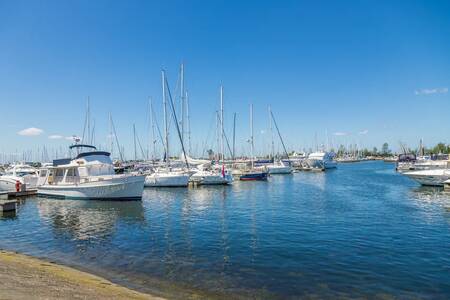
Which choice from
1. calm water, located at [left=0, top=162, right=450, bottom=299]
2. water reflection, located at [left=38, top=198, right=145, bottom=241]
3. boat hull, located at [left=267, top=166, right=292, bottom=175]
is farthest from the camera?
boat hull, located at [left=267, top=166, right=292, bottom=175]

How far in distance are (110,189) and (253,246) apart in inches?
887

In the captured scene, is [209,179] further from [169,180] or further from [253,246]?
[253,246]

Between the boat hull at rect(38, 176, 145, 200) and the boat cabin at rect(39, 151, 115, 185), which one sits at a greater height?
the boat cabin at rect(39, 151, 115, 185)

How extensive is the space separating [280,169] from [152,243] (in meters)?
69.8

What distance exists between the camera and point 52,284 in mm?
10273

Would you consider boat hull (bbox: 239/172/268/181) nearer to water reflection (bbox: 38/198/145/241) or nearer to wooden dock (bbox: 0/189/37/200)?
water reflection (bbox: 38/198/145/241)

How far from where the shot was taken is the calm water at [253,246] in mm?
12359

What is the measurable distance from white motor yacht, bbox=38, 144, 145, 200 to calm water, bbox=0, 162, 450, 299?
3759mm

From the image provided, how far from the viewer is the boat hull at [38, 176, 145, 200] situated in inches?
1407

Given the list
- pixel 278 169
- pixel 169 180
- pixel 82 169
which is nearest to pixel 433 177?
pixel 169 180

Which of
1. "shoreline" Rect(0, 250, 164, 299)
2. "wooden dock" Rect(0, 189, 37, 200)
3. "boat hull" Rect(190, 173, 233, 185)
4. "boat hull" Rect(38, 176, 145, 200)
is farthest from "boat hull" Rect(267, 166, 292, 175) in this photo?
"shoreline" Rect(0, 250, 164, 299)

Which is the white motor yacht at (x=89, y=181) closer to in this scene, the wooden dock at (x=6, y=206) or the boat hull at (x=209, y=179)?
the wooden dock at (x=6, y=206)

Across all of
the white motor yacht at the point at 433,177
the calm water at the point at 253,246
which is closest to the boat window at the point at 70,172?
the calm water at the point at 253,246

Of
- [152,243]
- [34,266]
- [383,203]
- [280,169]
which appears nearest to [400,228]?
[383,203]
